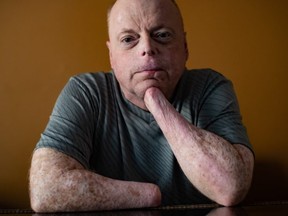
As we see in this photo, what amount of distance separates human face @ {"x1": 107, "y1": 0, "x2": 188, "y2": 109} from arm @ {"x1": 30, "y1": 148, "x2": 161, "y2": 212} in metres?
0.32

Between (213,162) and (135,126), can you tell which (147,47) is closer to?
(135,126)

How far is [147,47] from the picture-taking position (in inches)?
42.9

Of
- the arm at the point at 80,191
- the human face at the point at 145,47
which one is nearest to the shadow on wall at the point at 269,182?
the human face at the point at 145,47

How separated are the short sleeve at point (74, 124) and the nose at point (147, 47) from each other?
203mm

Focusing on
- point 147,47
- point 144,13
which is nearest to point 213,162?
point 147,47

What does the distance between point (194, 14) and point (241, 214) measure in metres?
1.43

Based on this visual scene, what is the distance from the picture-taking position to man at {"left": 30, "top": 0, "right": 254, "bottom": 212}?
0.93m

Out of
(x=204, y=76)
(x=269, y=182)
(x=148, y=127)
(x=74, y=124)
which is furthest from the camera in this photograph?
(x=269, y=182)

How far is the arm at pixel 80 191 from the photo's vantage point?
2.84 feet

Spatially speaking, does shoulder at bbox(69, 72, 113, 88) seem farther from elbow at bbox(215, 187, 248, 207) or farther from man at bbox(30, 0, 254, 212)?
elbow at bbox(215, 187, 248, 207)

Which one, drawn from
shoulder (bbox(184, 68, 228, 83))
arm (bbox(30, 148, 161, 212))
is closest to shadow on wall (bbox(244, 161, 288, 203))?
Answer: shoulder (bbox(184, 68, 228, 83))

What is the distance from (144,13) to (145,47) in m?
0.11

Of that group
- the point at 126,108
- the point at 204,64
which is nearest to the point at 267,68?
the point at 204,64

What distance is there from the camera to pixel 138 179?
1116 mm
